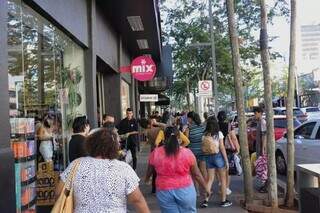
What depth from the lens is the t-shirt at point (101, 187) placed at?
154 inches

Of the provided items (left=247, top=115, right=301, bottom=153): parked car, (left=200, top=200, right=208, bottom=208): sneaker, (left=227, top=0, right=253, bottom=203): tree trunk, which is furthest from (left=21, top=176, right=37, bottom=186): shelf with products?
(left=247, top=115, right=301, bottom=153): parked car

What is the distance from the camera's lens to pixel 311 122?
13086 millimetres

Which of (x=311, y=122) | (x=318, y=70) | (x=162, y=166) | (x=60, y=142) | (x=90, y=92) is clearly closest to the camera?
(x=162, y=166)

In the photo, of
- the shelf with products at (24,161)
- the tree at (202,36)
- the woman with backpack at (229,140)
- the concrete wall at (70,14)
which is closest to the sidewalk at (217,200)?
the woman with backpack at (229,140)

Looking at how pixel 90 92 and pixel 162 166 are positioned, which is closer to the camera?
pixel 162 166

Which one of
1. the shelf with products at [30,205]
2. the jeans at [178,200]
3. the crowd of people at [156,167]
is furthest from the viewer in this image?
the shelf with products at [30,205]

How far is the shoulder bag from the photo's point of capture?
3811mm

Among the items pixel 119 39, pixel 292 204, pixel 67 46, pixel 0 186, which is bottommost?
pixel 292 204

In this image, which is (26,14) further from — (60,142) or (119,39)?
(119,39)

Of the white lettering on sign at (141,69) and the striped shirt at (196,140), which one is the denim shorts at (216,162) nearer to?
the striped shirt at (196,140)

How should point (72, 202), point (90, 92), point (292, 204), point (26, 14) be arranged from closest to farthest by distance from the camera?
1. point (72, 202)
2. point (26, 14)
3. point (292, 204)
4. point (90, 92)

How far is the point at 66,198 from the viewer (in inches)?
153

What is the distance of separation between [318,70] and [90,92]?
76546 mm

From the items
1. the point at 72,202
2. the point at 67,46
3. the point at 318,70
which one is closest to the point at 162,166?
the point at 72,202
